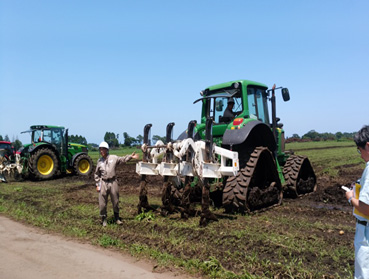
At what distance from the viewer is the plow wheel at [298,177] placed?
8.77 m

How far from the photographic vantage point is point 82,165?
16344mm

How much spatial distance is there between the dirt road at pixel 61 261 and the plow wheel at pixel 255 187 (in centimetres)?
258

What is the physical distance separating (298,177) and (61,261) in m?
6.64

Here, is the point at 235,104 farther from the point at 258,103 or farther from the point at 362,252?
the point at 362,252

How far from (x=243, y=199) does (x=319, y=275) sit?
106 inches

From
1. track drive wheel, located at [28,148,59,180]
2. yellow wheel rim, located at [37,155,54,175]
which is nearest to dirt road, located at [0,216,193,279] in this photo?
track drive wheel, located at [28,148,59,180]

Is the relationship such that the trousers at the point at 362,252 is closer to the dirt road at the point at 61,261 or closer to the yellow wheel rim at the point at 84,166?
the dirt road at the point at 61,261

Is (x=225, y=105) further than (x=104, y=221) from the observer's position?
Yes

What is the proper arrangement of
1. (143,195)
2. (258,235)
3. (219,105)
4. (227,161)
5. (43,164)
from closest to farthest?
(258,235), (143,195), (227,161), (219,105), (43,164)

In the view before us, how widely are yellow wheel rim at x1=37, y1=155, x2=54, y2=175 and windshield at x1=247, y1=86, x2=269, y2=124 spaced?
1056 centimetres

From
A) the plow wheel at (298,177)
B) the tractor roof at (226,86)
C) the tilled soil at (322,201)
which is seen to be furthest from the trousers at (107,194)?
the plow wheel at (298,177)

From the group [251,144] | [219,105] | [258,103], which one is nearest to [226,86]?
[219,105]

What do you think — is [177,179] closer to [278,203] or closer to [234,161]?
[234,161]

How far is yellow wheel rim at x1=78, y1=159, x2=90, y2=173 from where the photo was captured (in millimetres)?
16256
